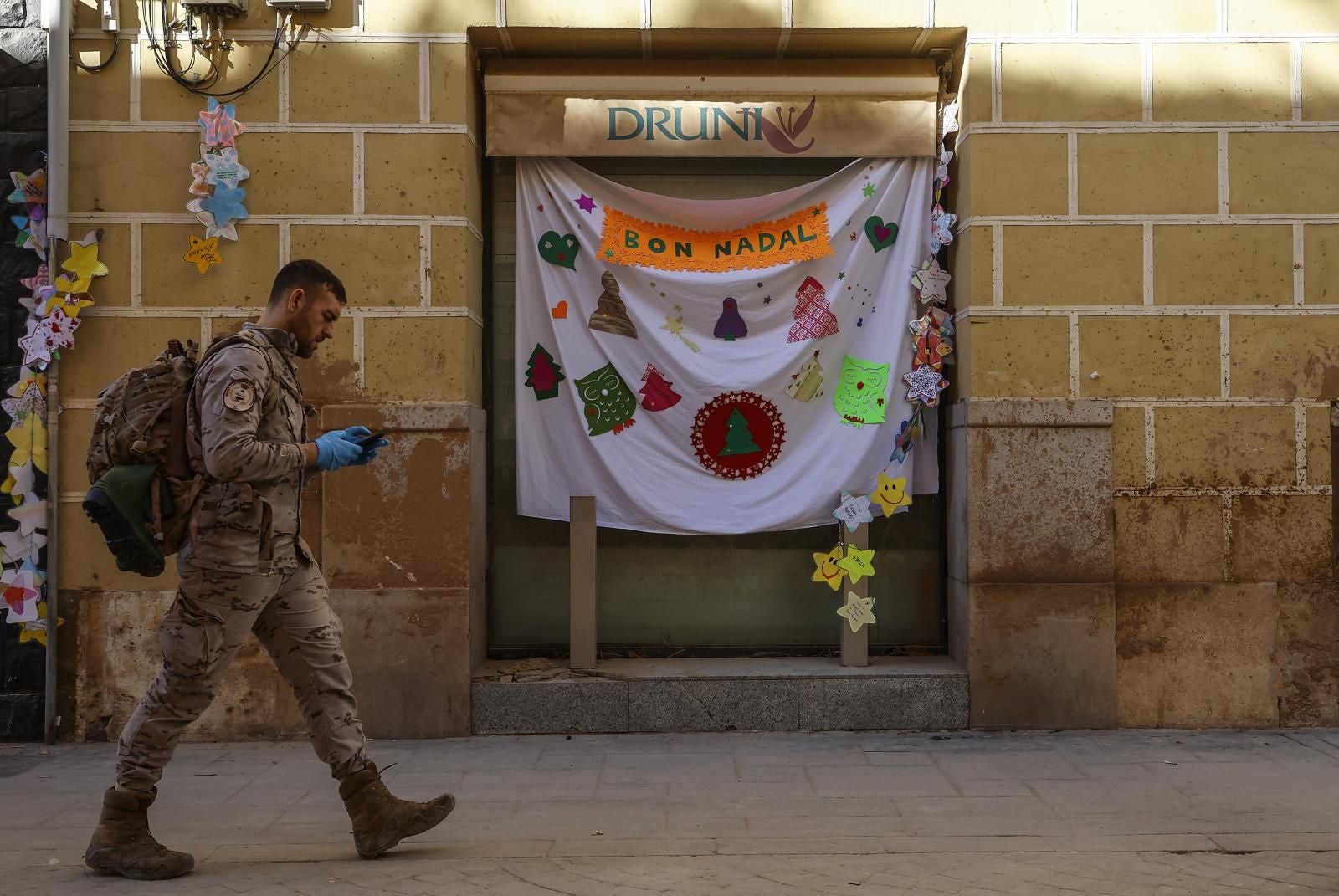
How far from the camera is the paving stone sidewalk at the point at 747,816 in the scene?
4.24m

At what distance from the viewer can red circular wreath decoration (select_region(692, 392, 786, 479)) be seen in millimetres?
6918

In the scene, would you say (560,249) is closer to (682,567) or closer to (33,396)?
(682,567)

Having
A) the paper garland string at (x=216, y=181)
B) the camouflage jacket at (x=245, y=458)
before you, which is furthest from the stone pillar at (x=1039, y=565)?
the paper garland string at (x=216, y=181)

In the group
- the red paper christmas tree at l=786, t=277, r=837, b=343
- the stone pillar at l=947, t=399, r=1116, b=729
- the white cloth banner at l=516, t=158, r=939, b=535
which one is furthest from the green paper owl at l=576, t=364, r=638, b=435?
the stone pillar at l=947, t=399, r=1116, b=729

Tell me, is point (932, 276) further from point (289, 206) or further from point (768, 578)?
point (289, 206)

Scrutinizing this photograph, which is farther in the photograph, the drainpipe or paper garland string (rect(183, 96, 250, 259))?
paper garland string (rect(183, 96, 250, 259))

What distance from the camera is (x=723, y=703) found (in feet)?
21.4

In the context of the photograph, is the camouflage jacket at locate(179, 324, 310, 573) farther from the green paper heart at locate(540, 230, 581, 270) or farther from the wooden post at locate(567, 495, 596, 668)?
the green paper heart at locate(540, 230, 581, 270)

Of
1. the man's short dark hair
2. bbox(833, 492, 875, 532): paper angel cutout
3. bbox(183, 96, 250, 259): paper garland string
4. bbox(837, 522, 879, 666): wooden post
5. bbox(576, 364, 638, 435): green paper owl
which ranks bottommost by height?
bbox(837, 522, 879, 666): wooden post

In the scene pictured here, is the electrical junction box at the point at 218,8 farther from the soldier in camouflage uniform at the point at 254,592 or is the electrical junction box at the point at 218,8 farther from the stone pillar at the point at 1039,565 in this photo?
the stone pillar at the point at 1039,565

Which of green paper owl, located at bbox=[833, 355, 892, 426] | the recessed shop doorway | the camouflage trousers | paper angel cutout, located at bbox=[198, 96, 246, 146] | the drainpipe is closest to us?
the camouflage trousers

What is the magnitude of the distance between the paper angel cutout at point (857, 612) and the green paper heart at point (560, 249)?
2388mm

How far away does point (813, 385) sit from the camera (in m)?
6.92

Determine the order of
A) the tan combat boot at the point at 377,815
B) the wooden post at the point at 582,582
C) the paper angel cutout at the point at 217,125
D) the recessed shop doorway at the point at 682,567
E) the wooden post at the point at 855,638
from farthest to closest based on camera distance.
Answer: the recessed shop doorway at the point at 682,567
the wooden post at the point at 855,638
the wooden post at the point at 582,582
the paper angel cutout at the point at 217,125
the tan combat boot at the point at 377,815
